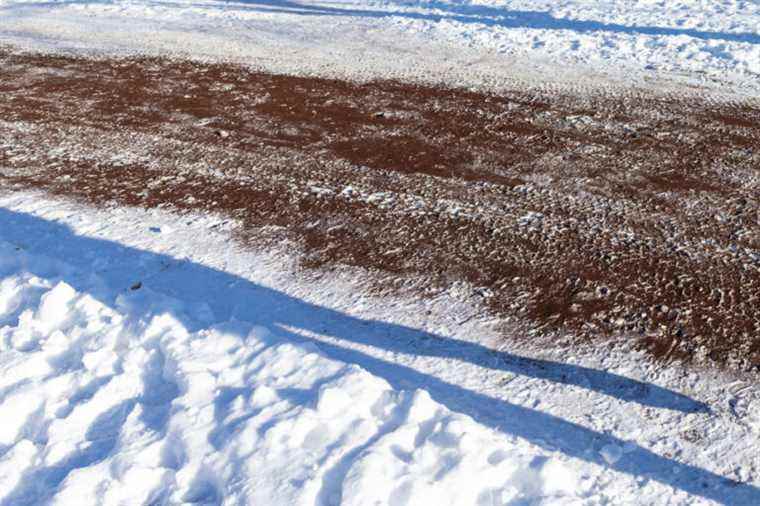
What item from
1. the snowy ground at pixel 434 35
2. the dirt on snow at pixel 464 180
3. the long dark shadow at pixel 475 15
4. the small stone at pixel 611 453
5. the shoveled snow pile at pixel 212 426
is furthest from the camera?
the long dark shadow at pixel 475 15

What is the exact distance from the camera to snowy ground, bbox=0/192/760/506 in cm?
341

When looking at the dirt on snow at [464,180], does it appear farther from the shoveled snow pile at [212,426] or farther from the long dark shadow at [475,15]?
the long dark shadow at [475,15]

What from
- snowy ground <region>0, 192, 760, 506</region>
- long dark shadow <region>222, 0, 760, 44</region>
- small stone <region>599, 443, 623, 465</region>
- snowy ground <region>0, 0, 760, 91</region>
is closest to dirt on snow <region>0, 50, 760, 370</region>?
snowy ground <region>0, 192, 760, 506</region>

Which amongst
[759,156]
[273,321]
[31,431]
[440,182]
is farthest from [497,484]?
[759,156]

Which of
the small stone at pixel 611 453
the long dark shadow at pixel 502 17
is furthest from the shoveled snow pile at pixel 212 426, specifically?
the long dark shadow at pixel 502 17

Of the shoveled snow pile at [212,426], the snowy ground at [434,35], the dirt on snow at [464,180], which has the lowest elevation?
the shoveled snow pile at [212,426]

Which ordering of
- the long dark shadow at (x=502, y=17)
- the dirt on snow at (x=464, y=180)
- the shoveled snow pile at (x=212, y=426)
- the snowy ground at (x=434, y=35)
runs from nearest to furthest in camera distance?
1. the shoveled snow pile at (x=212, y=426)
2. the dirt on snow at (x=464, y=180)
3. the snowy ground at (x=434, y=35)
4. the long dark shadow at (x=502, y=17)

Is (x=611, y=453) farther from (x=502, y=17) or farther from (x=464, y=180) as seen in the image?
(x=502, y=17)

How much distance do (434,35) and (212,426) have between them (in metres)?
9.93

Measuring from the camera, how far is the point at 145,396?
4.07 m

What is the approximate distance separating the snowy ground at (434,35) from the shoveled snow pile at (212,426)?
630cm

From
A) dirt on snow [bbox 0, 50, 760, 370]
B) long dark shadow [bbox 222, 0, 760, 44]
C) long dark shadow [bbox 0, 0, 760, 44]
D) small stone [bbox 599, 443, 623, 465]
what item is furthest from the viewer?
long dark shadow [bbox 0, 0, 760, 44]

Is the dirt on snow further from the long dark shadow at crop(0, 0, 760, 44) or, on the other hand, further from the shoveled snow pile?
the long dark shadow at crop(0, 0, 760, 44)

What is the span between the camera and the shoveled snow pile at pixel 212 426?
3371 mm
